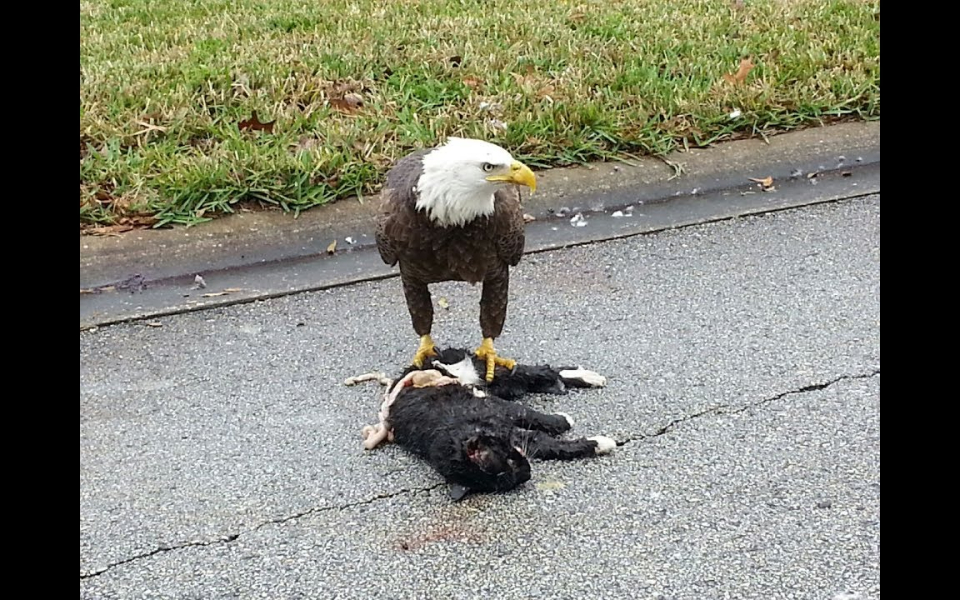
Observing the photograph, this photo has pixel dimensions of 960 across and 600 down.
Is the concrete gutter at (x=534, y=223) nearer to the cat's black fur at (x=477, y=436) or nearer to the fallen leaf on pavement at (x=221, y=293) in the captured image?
the fallen leaf on pavement at (x=221, y=293)

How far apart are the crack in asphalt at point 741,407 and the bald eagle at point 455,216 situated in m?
0.69

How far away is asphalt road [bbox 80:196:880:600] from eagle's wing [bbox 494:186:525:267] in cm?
56

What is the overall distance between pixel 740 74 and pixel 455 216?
379 cm

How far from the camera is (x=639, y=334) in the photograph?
434cm

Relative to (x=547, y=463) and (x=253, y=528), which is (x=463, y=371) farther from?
(x=253, y=528)

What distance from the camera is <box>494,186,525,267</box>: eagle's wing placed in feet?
11.7

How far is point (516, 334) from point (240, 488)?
1.42m

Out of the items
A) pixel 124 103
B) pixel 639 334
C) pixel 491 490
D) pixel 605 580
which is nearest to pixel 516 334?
pixel 639 334

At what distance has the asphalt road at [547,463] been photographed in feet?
9.57

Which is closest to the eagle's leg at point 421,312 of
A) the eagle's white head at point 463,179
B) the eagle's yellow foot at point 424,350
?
the eagle's yellow foot at point 424,350

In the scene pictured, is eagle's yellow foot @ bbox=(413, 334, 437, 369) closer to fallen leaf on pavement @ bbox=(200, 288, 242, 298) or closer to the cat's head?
the cat's head

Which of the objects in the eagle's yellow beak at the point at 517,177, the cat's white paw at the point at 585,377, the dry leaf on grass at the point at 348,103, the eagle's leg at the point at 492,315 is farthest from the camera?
the dry leaf on grass at the point at 348,103

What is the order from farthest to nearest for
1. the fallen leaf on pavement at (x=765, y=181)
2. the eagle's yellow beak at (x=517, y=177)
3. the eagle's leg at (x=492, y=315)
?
the fallen leaf on pavement at (x=765, y=181) → the eagle's leg at (x=492, y=315) → the eagle's yellow beak at (x=517, y=177)

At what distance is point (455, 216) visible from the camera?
3.41 m
